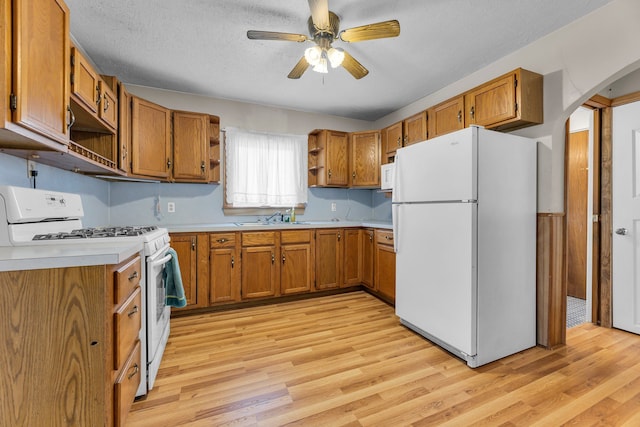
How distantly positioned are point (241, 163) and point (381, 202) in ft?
6.79

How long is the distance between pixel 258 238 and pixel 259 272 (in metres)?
0.38

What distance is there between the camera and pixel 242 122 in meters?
3.54

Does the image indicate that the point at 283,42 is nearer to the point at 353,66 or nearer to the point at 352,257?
the point at 353,66

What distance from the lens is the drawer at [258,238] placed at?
303 centimetres

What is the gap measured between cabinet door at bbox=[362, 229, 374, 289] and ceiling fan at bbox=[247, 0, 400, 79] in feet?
6.36

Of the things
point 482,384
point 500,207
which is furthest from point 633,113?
point 482,384

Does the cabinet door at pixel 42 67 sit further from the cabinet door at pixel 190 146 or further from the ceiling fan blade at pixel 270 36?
the cabinet door at pixel 190 146

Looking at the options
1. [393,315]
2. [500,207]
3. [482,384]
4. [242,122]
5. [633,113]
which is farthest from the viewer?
[242,122]

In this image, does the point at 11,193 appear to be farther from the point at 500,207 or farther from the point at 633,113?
the point at 633,113

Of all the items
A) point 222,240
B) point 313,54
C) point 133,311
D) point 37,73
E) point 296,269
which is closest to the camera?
point 37,73

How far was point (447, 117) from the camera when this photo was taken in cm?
274

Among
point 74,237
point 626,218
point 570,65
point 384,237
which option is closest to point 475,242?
point 384,237

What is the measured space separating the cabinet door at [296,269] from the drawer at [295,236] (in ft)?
0.16

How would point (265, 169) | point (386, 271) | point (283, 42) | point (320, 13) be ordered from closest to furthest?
point (320, 13) < point (283, 42) < point (386, 271) < point (265, 169)
